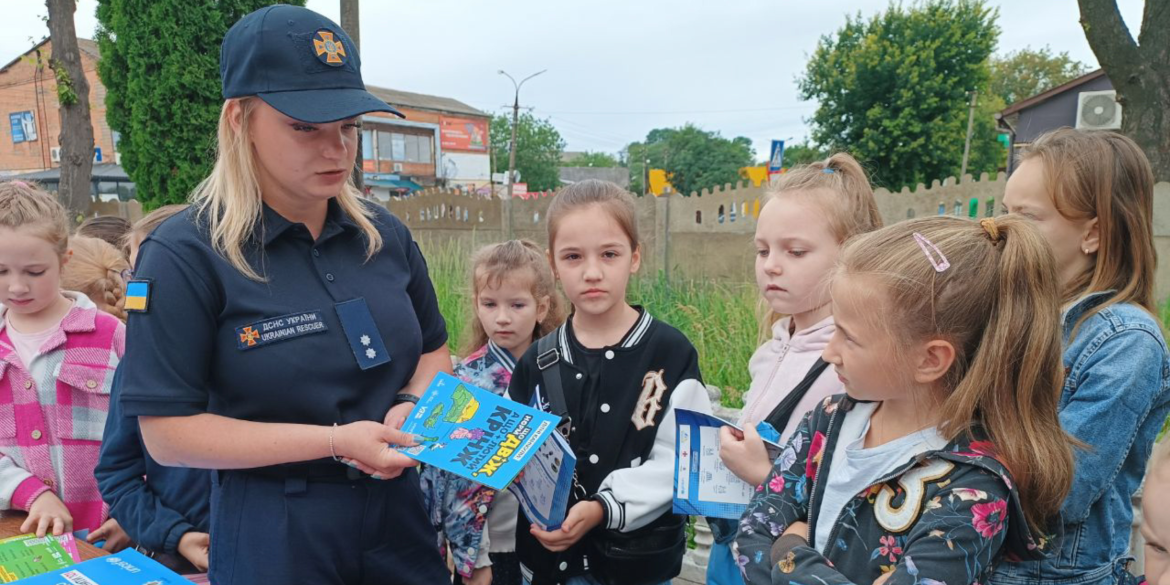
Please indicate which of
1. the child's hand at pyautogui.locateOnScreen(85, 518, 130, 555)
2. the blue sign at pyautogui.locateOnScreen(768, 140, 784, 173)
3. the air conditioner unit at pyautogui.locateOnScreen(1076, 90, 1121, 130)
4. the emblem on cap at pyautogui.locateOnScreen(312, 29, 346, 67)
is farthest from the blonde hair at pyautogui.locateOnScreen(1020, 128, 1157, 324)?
the air conditioner unit at pyautogui.locateOnScreen(1076, 90, 1121, 130)

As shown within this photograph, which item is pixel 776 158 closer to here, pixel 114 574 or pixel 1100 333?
pixel 1100 333

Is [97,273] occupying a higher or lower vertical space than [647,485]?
higher

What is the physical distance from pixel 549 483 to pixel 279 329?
74 cm

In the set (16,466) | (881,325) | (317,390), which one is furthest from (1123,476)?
(16,466)

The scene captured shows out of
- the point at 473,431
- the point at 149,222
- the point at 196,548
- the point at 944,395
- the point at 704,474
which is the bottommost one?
the point at 196,548

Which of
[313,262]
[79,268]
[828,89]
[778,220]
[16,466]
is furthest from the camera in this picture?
[828,89]

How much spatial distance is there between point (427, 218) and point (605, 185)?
9.54 m

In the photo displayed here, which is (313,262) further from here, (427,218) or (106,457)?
(427,218)

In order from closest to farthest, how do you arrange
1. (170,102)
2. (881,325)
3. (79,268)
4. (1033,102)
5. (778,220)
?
(881,325) < (778,220) < (79,268) < (170,102) < (1033,102)

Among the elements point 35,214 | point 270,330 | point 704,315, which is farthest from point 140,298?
point 704,315

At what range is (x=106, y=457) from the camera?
198 centimetres

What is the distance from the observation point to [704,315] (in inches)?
208

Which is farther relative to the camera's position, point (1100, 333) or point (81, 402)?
point (81, 402)

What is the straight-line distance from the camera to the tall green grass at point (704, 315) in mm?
4301
